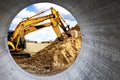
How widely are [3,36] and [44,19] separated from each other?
7.76 meters

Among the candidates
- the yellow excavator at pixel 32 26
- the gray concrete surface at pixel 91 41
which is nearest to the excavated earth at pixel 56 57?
the yellow excavator at pixel 32 26

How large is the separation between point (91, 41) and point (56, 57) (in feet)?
25.1

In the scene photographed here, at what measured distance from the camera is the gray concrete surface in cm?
325

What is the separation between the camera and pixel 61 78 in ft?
17.0

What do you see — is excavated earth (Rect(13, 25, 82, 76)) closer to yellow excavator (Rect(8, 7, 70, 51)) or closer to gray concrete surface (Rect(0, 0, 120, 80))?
yellow excavator (Rect(8, 7, 70, 51))

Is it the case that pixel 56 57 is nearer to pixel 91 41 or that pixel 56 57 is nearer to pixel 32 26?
pixel 32 26

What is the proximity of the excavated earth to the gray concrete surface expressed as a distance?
6.30m

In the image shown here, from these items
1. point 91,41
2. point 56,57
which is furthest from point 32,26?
point 91,41

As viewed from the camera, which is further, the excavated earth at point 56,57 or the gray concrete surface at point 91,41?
the excavated earth at point 56,57

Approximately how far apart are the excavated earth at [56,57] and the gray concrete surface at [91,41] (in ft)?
20.7

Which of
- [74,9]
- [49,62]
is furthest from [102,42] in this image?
[49,62]

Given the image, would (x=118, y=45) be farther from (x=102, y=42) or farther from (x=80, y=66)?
(x=80, y=66)

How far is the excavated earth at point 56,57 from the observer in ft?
38.5

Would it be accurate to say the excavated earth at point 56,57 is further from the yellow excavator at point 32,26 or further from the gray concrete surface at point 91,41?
the gray concrete surface at point 91,41
